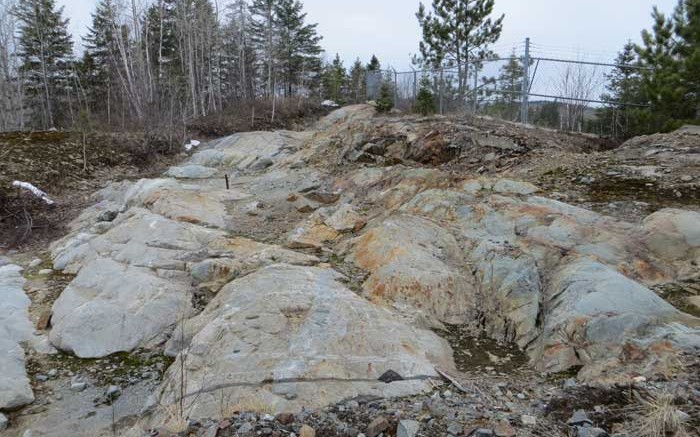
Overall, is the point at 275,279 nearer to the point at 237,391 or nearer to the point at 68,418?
the point at 237,391

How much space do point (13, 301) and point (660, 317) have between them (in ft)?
22.5

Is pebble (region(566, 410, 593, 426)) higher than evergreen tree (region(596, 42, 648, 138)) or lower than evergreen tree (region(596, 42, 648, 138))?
lower

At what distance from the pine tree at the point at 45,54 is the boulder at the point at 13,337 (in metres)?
22.8

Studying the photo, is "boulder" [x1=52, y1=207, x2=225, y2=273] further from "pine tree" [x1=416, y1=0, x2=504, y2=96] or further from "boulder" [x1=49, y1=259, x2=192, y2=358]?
"pine tree" [x1=416, y1=0, x2=504, y2=96]

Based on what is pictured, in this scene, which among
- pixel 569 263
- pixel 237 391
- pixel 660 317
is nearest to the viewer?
pixel 237 391

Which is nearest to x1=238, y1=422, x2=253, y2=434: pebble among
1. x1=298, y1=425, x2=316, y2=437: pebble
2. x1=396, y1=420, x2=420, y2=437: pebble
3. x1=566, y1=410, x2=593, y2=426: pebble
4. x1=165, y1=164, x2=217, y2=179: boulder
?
x1=298, y1=425, x2=316, y2=437: pebble

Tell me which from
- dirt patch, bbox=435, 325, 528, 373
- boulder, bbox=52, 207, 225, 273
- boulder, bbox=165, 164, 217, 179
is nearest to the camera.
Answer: dirt patch, bbox=435, 325, 528, 373

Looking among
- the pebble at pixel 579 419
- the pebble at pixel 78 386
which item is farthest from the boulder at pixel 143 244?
the pebble at pixel 579 419

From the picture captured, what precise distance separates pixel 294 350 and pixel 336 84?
2373 centimetres

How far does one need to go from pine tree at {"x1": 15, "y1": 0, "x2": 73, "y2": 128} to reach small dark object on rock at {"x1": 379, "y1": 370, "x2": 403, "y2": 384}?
90.7ft

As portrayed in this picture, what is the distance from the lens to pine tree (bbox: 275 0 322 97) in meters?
26.8

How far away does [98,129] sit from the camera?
624 inches

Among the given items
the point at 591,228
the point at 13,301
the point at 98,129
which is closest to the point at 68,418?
the point at 13,301

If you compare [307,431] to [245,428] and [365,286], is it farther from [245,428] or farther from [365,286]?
[365,286]
